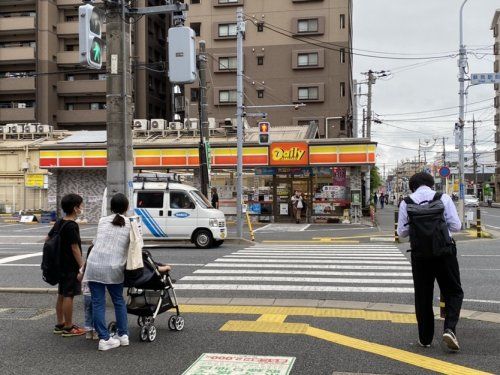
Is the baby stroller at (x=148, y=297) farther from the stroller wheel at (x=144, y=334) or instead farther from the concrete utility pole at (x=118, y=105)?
the concrete utility pole at (x=118, y=105)

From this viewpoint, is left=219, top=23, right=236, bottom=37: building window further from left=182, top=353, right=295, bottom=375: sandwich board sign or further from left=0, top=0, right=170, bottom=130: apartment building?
left=182, top=353, right=295, bottom=375: sandwich board sign

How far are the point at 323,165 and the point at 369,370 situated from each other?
74.9ft

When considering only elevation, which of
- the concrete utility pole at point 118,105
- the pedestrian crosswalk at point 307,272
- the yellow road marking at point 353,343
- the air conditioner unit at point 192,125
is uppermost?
the air conditioner unit at point 192,125

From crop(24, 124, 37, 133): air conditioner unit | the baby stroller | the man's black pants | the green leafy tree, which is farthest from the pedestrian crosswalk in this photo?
the green leafy tree

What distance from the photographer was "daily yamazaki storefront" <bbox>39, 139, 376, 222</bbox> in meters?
27.3

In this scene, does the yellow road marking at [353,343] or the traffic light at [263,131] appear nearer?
the yellow road marking at [353,343]

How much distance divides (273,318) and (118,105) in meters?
3.90

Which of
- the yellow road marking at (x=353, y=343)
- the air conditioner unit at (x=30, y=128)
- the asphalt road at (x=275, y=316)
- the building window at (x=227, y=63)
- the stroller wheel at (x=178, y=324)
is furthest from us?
the building window at (x=227, y=63)

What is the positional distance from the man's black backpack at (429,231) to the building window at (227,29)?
44158 millimetres

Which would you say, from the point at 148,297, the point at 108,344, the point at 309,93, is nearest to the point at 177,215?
the point at 148,297

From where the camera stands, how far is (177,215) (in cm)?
1688

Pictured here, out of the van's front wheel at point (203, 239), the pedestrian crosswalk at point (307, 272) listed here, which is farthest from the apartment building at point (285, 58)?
the pedestrian crosswalk at point (307, 272)

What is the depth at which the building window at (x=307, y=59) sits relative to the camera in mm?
45531

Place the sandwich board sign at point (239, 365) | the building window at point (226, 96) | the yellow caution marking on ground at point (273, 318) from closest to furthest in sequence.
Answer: the sandwich board sign at point (239, 365), the yellow caution marking on ground at point (273, 318), the building window at point (226, 96)
